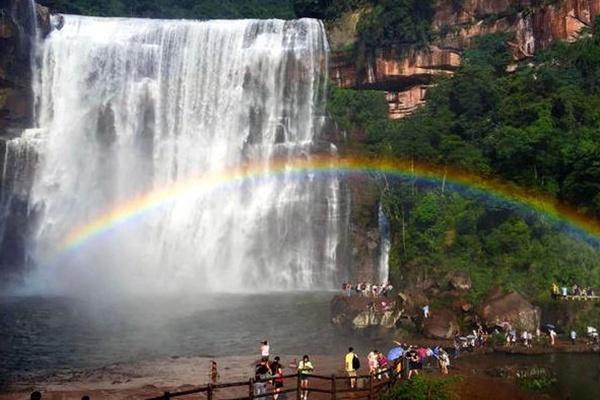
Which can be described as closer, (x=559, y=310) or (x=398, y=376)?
(x=398, y=376)

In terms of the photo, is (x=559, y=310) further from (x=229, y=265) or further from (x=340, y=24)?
(x=340, y=24)

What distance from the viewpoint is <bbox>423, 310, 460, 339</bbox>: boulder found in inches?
1085

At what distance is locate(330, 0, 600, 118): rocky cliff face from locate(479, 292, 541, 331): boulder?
75.5ft

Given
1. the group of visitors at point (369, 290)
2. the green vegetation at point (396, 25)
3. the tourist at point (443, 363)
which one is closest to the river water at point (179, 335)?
the tourist at point (443, 363)

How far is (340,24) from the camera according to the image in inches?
2055

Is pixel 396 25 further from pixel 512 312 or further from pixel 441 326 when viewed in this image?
pixel 441 326

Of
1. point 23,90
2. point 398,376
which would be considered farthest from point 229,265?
point 398,376

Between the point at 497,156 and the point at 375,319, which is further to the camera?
the point at 497,156

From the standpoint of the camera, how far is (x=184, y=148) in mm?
46594

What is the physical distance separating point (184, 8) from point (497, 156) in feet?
133

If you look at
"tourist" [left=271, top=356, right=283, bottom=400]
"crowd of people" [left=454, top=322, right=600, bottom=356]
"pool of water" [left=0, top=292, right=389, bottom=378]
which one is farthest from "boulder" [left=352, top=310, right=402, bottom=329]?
"tourist" [left=271, top=356, right=283, bottom=400]

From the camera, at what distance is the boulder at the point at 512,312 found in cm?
2819

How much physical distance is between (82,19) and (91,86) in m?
5.93

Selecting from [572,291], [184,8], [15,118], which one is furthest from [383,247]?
[184,8]
